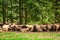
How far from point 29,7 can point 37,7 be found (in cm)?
73

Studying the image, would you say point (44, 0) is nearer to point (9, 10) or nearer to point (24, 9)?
point (24, 9)

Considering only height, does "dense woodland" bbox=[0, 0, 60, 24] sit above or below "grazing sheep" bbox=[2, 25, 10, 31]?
above

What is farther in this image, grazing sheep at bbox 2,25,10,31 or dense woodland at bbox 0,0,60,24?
dense woodland at bbox 0,0,60,24

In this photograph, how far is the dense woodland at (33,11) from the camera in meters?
12.0

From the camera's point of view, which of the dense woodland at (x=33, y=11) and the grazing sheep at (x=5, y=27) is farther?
the dense woodland at (x=33, y=11)

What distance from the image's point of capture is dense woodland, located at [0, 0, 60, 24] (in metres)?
12.0

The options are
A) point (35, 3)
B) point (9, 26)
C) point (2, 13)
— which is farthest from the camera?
point (2, 13)

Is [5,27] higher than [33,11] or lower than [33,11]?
lower

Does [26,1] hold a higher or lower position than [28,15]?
higher

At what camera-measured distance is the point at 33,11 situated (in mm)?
12320

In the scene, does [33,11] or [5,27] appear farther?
[33,11]

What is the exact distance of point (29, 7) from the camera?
12.3 m

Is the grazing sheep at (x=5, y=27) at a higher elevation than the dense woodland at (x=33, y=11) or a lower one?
lower

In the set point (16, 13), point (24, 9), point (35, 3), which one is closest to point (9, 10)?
point (16, 13)
